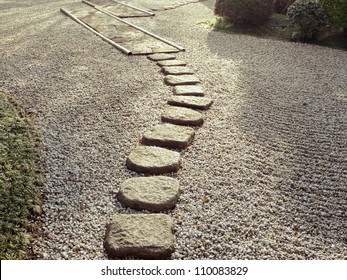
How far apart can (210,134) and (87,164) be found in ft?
3.85

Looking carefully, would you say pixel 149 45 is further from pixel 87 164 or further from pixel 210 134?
pixel 87 164

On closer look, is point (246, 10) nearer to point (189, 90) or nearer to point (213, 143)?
point (189, 90)

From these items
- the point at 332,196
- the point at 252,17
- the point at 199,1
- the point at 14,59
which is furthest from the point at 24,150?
the point at 199,1

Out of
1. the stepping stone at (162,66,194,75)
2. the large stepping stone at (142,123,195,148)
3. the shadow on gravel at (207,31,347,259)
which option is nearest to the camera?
the shadow on gravel at (207,31,347,259)

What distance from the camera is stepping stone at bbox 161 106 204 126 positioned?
3.66m

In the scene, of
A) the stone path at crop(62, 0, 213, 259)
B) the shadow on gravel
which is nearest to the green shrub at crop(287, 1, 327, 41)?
the shadow on gravel

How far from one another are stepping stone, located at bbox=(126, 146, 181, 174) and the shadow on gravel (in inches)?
25.5

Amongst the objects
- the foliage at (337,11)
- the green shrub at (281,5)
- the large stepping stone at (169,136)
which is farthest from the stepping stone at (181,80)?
the green shrub at (281,5)

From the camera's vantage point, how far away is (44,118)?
3.74 m

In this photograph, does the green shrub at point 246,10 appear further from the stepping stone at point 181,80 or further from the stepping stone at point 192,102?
the stepping stone at point 192,102

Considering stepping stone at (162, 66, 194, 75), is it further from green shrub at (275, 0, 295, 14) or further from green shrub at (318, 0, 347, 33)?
green shrub at (275, 0, 295, 14)

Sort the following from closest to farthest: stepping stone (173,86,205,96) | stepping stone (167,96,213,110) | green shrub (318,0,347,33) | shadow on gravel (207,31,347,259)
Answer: shadow on gravel (207,31,347,259), stepping stone (167,96,213,110), stepping stone (173,86,205,96), green shrub (318,0,347,33)

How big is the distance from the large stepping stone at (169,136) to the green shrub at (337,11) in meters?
4.57

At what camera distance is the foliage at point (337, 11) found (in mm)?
6551
